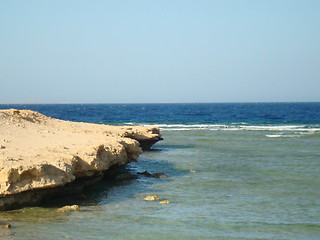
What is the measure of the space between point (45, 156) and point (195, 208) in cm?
321

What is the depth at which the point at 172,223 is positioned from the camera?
28.5 ft

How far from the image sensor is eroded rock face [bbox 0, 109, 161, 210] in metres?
8.72

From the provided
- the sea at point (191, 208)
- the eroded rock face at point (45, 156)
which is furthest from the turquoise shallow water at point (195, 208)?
the eroded rock face at point (45, 156)

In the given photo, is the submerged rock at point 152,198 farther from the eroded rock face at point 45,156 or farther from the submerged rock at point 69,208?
the submerged rock at point 69,208

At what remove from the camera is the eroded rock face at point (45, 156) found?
8.72m

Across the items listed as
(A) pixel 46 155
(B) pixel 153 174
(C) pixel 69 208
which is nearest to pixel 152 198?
(C) pixel 69 208

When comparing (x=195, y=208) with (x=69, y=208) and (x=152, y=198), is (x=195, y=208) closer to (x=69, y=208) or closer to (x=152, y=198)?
(x=152, y=198)

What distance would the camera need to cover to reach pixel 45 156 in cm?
991

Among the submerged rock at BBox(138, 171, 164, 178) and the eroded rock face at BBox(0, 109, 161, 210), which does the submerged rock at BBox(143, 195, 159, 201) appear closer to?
the eroded rock face at BBox(0, 109, 161, 210)

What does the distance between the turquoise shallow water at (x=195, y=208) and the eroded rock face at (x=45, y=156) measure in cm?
57

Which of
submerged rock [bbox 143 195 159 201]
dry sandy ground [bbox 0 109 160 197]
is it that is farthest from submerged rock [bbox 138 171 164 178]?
submerged rock [bbox 143 195 159 201]

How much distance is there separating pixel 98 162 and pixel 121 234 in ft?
9.26

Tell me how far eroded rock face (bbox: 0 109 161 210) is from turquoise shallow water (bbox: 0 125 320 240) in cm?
57

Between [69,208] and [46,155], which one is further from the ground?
[46,155]
